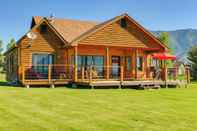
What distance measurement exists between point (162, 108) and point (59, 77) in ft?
47.5

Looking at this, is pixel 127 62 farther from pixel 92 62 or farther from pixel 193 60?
pixel 193 60

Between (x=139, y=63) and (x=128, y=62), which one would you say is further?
(x=139, y=63)

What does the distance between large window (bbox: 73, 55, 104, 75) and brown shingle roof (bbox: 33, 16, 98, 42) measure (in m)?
1.79

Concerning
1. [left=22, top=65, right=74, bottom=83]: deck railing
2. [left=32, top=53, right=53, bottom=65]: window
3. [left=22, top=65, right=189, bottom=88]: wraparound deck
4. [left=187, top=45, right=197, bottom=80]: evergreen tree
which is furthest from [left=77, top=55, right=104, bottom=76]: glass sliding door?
[left=187, top=45, right=197, bottom=80]: evergreen tree

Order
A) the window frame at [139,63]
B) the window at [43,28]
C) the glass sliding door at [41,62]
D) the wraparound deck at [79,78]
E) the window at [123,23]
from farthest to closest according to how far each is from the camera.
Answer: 1. the window frame at [139,63]
2. the window at [123,23]
3. the window at [43,28]
4. the glass sliding door at [41,62]
5. the wraparound deck at [79,78]

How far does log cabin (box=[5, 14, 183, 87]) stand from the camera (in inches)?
996

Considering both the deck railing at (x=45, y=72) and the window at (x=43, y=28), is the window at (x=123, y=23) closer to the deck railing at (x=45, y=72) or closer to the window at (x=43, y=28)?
the deck railing at (x=45, y=72)

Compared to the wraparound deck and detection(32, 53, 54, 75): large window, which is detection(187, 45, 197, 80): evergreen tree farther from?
detection(32, 53, 54, 75): large window

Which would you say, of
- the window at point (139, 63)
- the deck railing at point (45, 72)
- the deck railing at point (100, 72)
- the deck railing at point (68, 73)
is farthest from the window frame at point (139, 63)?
the deck railing at point (45, 72)

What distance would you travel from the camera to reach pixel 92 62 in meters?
27.9

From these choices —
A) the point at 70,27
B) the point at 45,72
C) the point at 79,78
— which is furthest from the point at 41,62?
the point at 70,27

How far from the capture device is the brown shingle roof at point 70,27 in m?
27.6

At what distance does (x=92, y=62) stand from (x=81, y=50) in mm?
1421

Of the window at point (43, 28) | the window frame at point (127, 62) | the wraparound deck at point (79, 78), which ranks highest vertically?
the window at point (43, 28)
